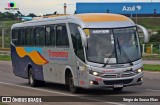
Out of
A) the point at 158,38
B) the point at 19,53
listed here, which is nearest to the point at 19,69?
the point at 19,53

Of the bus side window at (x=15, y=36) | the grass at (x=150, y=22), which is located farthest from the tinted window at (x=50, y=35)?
the grass at (x=150, y=22)

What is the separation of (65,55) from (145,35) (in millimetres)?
3204

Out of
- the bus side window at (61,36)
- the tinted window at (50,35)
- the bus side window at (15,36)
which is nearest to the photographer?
the bus side window at (61,36)

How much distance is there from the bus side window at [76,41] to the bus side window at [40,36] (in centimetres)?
331

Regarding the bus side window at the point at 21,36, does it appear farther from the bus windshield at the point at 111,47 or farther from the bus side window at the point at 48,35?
the bus windshield at the point at 111,47

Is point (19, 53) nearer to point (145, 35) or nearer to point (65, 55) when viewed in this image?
point (65, 55)

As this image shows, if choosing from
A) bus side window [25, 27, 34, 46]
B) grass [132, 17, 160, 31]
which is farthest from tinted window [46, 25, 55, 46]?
grass [132, 17, 160, 31]

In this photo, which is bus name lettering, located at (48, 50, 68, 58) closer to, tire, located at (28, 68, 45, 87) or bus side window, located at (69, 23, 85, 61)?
bus side window, located at (69, 23, 85, 61)

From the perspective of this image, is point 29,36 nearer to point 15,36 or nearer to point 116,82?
point 15,36

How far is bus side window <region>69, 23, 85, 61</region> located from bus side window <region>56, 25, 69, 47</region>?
2.01ft

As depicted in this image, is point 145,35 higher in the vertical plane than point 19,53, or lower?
higher

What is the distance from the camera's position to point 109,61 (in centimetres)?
1789

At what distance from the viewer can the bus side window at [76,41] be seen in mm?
18389

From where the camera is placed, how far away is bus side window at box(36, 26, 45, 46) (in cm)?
2244
